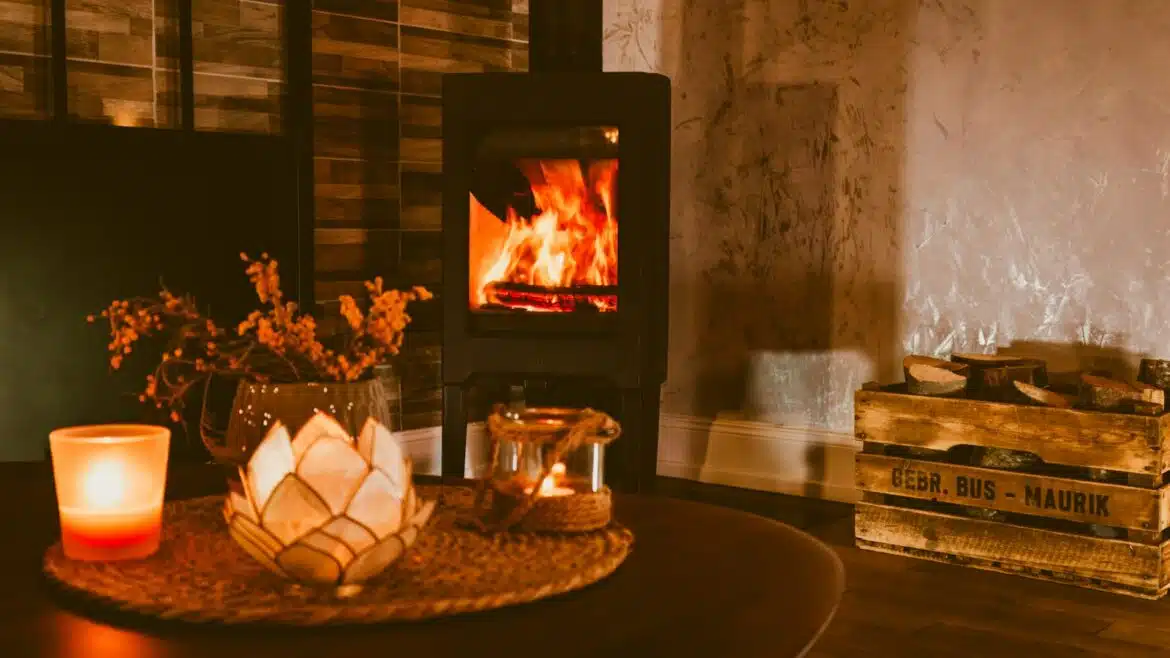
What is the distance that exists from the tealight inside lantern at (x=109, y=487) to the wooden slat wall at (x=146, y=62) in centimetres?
206

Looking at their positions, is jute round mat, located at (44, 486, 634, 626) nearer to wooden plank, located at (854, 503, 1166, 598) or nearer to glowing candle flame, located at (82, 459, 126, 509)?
glowing candle flame, located at (82, 459, 126, 509)

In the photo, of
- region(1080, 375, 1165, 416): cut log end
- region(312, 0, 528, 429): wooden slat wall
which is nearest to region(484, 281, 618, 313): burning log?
region(312, 0, 528, 429): wooden slat wall

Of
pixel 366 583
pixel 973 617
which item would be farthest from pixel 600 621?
pixel 973 617

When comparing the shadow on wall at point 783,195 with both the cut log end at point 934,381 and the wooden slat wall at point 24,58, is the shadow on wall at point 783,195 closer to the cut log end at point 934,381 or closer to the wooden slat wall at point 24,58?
the cut log end at point 934,381

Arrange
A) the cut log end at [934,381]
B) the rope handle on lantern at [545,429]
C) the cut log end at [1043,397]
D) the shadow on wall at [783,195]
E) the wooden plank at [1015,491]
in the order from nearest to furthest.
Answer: the rope handle on lantern at [545,429] < the wooden plank at [1015,491] < the cut log end at [1043,397] < the cut log end at [934,381] < the shadow on wall at [783,195]

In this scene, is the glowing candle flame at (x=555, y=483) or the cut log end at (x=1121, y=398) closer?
the glowing candle flame at (x=555, y=483)

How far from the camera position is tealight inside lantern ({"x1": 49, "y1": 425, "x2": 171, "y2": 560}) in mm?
984

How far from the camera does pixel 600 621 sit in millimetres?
921

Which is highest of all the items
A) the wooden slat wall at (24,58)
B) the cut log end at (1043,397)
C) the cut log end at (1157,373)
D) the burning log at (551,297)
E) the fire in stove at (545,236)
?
the wooden slat wall at (24,58)

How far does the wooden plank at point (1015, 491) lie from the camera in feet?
8.43

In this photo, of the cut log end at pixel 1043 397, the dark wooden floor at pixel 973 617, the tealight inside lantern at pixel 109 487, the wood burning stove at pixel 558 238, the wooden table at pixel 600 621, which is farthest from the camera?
the wood burning stove at pixel 558 238

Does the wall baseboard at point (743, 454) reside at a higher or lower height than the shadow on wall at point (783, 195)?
lower

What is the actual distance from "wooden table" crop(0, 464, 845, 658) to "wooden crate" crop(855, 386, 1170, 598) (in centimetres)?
166

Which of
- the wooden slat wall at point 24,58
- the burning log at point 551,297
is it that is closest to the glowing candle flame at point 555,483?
the burning log at point 551,297
